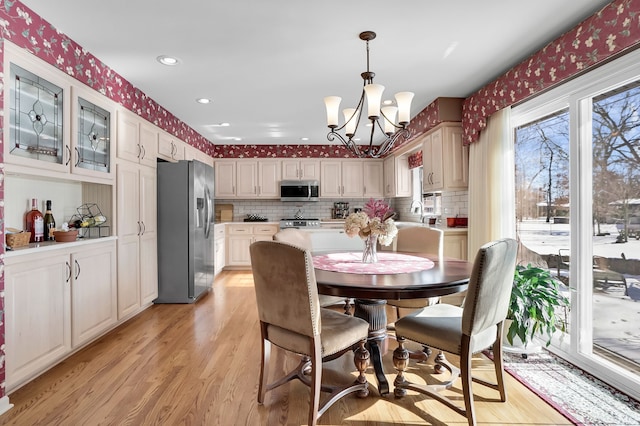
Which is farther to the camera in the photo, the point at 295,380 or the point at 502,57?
the point at 502,57

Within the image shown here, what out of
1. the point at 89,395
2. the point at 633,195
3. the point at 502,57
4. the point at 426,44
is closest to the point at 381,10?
the point at 426,44

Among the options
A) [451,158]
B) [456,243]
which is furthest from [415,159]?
[456,243]

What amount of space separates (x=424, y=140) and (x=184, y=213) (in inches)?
121

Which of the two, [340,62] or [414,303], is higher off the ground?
[340,62]

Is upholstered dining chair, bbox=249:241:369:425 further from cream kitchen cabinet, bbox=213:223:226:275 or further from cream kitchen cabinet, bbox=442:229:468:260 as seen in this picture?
cream kitchen cabinet, bbox=213:223:226:275

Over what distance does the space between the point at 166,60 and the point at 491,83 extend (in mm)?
2907

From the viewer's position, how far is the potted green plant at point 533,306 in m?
2.41

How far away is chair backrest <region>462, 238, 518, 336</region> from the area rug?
2.13ft

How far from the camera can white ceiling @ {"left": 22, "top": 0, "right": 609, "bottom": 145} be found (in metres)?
2.15

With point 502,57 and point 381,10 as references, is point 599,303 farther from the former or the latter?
point 381,10

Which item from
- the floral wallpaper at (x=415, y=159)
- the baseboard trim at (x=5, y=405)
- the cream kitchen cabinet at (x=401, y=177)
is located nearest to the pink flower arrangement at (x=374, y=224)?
the baseboard trim at (x=5, y=405)

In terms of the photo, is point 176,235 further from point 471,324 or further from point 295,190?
point 471,324

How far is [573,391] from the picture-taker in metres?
2.08

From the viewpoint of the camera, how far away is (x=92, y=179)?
284cm
